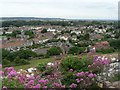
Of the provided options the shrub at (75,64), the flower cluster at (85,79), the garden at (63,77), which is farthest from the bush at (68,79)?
the shrub at (75,64)

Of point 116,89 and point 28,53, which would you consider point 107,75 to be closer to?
point 116,89

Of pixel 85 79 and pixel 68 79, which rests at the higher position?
pixel 85 79

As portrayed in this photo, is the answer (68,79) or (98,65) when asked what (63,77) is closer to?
(68,79)

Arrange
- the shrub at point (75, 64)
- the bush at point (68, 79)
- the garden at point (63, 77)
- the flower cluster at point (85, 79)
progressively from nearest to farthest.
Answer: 1. the garden at point (63, 77)
2. the flower cluster at point (85, 79)
3. the bush at point (68, 79)
4. the shrub at point (75, 64)

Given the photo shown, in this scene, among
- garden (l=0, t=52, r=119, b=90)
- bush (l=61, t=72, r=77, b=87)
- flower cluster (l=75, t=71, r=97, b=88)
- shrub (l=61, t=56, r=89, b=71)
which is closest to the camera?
garden (l=0, t=52, r=119, b=90)

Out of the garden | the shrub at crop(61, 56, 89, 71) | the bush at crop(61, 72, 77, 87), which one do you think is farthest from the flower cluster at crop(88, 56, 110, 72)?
the shrub at crop(61, 56, 89, 71)

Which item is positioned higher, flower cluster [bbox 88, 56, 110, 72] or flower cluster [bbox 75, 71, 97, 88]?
flower cluster [bbox 88, 56, 110, 72]

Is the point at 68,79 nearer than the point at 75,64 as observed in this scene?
Yes

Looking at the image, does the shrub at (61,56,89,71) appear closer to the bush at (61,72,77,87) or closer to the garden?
the garden

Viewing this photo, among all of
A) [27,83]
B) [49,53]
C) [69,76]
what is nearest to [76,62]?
[69,76]

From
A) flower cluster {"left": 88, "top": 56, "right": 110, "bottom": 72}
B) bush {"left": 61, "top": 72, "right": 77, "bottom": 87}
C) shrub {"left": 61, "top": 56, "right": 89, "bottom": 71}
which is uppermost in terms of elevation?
flower cluster {"left": 88, "top": 56, "right": 110, "bottom": 72}

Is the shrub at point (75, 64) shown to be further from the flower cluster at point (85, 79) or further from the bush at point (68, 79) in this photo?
the flower cluster at point (85, 79)

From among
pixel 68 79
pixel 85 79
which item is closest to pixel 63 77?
pixel 68 79
